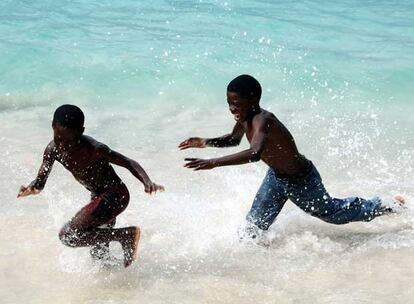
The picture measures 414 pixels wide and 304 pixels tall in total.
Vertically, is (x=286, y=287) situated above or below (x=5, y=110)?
above

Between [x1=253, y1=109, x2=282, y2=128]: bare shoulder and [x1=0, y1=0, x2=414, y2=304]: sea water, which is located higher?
[x1=253, y1=109, x2=282, y2=128]: bare shoulder

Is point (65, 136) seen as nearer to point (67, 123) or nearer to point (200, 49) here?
point (67, 123)

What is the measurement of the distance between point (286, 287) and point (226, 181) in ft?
7.68

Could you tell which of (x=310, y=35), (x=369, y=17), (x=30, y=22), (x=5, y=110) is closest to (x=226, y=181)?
(x=5, y=110)

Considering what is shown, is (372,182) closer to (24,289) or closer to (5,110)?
(24,289)

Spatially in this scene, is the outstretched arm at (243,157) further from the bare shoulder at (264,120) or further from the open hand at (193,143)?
the open hand at (193,143)

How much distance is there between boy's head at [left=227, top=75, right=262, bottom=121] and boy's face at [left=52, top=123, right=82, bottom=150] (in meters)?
1.04

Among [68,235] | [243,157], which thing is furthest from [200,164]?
[68,235]

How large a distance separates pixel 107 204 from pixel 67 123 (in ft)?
2.11

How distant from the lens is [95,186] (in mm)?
4707

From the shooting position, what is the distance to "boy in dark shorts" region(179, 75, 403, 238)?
182 inches

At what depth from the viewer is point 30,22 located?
13805 mm

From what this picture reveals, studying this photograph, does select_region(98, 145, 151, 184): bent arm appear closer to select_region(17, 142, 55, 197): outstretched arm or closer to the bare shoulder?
select_region(17, 142, 55, 197): outstretched arm

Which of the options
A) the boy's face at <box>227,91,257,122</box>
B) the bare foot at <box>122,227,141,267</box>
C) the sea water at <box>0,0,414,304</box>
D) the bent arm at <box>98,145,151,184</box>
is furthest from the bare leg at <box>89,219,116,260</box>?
the boy's face at <box>227,91,257,122</box>
